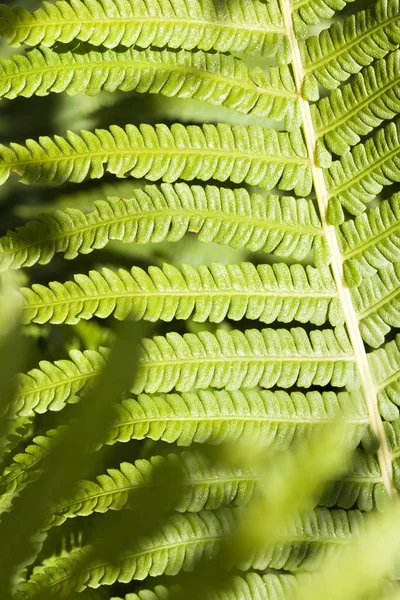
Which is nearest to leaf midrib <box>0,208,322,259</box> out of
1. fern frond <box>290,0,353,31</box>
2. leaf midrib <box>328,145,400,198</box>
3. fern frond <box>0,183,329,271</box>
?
fern frond <box>0,183,329,271</box>

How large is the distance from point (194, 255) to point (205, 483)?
594mm

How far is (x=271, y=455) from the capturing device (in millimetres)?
1091

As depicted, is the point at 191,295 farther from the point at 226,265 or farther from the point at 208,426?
the point at 208,426

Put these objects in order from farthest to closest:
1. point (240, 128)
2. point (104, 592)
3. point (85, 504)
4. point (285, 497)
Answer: point (104, 592), point (240, 128), point (85, 504), point (285, 497)

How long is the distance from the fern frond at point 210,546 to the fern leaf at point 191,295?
0.32 metres

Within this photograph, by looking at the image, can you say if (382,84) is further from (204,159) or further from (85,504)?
(85,504)

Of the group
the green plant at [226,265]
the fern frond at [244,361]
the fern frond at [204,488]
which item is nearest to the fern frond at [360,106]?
the green plant at [226,265]

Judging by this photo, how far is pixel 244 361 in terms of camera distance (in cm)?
114

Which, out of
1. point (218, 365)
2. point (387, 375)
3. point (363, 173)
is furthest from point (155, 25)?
point (387, 375)

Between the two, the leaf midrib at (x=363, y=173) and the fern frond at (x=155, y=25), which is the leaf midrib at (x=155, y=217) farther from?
the fern frond at (x=155, y=25)

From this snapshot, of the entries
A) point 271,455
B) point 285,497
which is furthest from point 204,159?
point 285,497

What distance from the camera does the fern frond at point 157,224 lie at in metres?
1.14

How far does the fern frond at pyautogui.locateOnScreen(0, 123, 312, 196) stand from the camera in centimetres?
115

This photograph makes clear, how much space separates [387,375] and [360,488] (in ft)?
0.63
